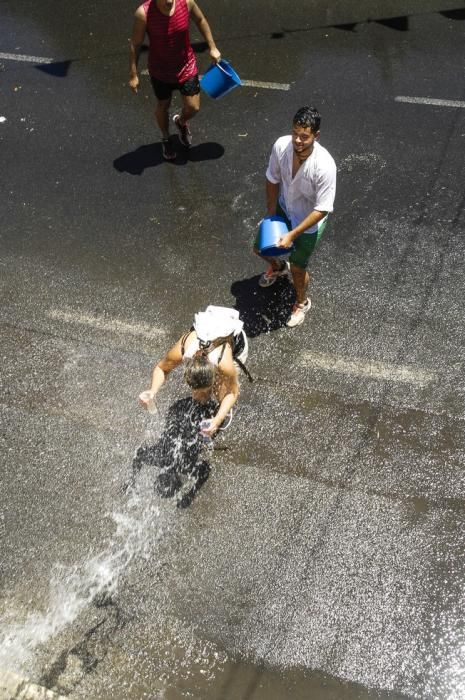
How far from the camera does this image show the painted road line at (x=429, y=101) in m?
6.94

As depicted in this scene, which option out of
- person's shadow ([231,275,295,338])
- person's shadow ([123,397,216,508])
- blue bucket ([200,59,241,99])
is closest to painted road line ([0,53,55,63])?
blue bucket ([200,59,241,99])

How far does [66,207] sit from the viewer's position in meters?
6.43

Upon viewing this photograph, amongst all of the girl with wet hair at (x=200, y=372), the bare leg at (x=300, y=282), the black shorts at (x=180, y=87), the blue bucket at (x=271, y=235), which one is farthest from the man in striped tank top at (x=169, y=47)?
the girl with wet hair at (x=200, y=372)

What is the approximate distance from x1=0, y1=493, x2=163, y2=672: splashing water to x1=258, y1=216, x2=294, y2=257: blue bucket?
1.98m

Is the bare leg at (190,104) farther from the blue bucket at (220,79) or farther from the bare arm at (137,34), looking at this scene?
the bare arm at (137,34)

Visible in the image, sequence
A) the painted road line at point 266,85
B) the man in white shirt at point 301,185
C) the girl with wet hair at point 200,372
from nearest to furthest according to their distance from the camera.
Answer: the girl with wet hair at point 200,372, the man in white shirt at point 301,185, the painted road line at point 266,85

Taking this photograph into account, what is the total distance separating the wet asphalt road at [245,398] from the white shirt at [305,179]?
3.50 feet

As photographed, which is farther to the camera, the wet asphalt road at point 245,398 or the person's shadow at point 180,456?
the person's shadow at point 180,456

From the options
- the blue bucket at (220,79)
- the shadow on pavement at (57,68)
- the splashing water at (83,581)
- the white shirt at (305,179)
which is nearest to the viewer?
the splashing water at (83,581)

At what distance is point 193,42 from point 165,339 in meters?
4.95

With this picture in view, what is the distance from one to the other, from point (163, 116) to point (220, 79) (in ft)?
2.35

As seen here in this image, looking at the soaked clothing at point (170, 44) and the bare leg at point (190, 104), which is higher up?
the soaked clothing at point (170, 44)

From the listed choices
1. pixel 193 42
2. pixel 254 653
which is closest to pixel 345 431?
pixel 254 653

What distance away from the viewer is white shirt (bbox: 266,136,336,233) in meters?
4.18
